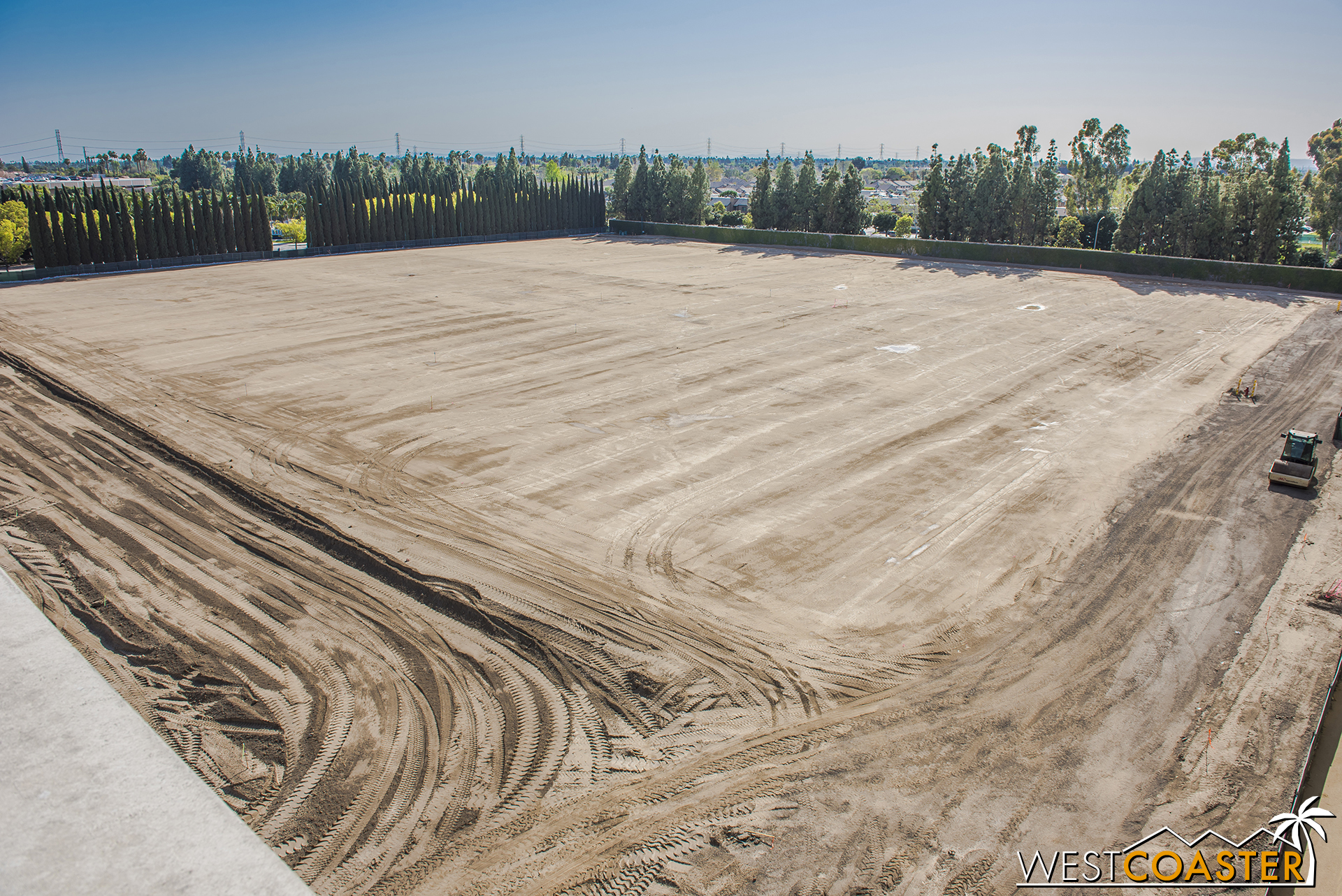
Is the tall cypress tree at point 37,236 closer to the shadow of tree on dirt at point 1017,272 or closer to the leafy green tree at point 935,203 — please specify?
the shadow of tree on dirt at point 1017,272

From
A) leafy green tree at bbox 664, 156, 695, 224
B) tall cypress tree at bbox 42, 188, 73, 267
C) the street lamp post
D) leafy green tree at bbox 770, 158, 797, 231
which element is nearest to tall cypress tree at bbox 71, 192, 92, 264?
tall cypress tree at bbox 42, 188, 73, 267

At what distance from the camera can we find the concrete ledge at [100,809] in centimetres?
391

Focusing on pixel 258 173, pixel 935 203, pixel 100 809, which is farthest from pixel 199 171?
pixel 100 809

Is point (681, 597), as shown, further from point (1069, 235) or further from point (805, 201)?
point (805, 201)

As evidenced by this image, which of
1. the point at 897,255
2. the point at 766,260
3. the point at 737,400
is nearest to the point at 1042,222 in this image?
the point at 897,255

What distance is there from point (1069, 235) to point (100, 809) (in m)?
48.6

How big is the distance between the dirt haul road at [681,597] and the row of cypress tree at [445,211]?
2976cm

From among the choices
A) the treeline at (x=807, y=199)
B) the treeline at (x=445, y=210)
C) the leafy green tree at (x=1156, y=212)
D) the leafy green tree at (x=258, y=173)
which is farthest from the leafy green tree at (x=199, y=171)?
the leafy green tree at (x=1156, y=212)

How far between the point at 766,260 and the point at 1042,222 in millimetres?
15782

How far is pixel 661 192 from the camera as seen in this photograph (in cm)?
6225

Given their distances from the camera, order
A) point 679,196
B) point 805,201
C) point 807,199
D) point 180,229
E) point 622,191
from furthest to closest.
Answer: point 622,191
point 679,196
point 805,201
point 807,199
point 180,229

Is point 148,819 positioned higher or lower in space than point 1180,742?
higher

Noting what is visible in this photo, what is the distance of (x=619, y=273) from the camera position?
1512 inches

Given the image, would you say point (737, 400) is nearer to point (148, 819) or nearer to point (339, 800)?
point (339, 800)
